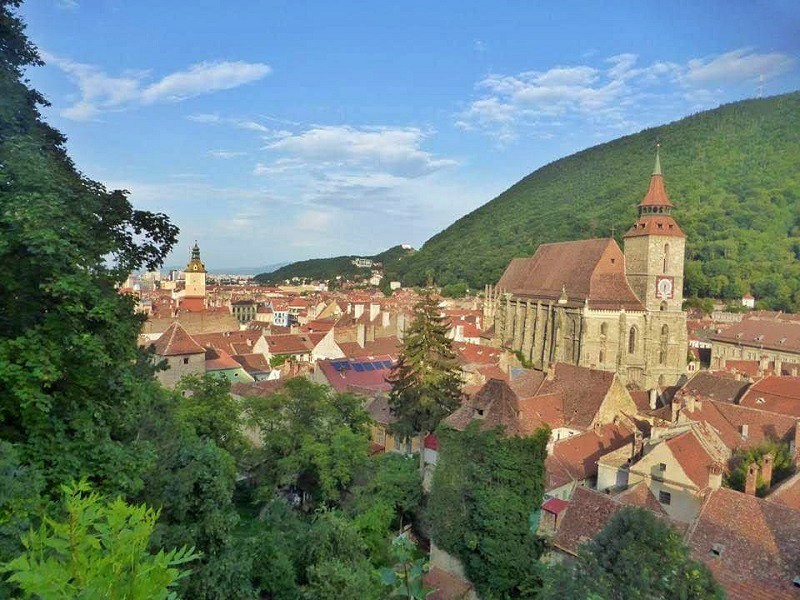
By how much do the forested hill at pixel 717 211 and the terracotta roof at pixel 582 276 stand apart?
73.4 meters

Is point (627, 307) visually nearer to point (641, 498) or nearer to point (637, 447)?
point (637, 447)

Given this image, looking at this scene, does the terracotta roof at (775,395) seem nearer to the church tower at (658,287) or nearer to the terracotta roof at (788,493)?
the terracotta roof at (788,493)

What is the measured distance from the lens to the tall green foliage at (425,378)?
98.7ft

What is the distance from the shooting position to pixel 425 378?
99.3ft

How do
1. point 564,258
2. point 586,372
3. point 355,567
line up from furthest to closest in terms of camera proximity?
point 564,258 → point 586,372 → point 355,567

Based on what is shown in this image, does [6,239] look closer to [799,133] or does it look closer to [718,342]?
[718,342]

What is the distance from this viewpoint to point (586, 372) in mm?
33312

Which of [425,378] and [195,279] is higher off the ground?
[195,279]

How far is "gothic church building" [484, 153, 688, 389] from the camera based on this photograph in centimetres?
5547

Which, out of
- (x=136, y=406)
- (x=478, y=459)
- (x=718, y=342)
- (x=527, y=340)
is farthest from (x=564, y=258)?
(x=136, y=406)

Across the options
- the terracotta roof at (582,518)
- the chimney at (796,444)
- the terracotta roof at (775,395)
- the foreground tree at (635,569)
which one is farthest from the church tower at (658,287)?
the foreground tree at (635,569)

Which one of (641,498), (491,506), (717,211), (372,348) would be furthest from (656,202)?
(717,211)

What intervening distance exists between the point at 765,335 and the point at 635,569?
71240mm

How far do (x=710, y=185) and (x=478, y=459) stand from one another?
556ft
